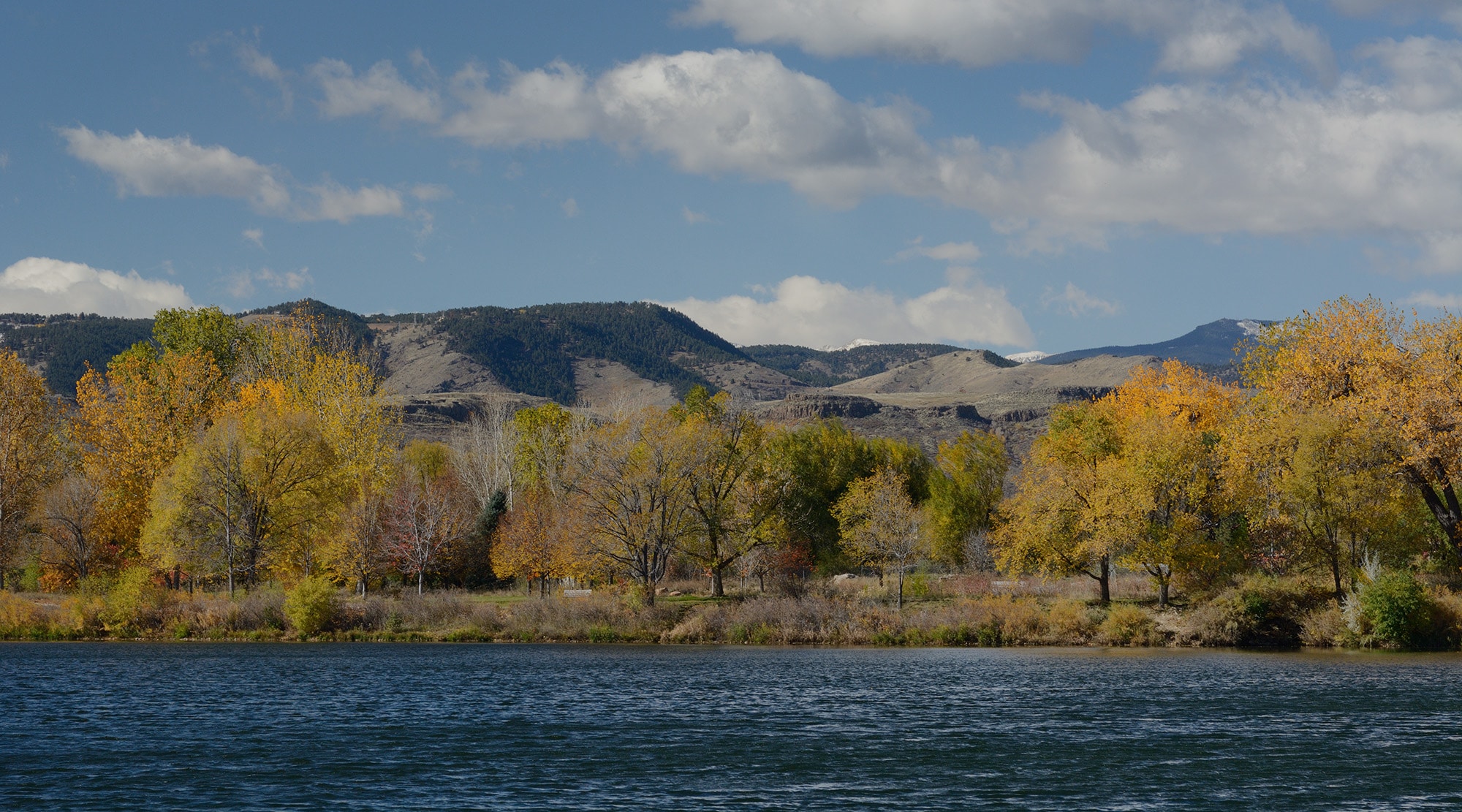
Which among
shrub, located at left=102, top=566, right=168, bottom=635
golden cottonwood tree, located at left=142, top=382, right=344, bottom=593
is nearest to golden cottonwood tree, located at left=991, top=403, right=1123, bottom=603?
golden cottonwood tree, located at left=142, top=382, right=344, bottom=593

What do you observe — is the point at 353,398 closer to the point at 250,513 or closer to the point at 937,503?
the point at 250,513

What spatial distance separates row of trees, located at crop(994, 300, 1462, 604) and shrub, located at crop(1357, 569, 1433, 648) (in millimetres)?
2585

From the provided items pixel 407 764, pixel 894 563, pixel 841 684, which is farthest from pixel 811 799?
pixel 894 563

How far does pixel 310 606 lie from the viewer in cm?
6378

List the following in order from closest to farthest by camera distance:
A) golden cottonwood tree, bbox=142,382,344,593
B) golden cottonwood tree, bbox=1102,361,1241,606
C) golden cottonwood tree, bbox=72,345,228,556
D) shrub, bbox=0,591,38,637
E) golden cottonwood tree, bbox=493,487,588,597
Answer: golden cottonwood tree, bbox=1102,361,1241,606, shrub, bbox=0,591,38,637, golden cottonwood tree, bbox=142,382,344,593, golden cottonwood tree, bbox=493,487,588,597, golden cottonwood tree, bbox=72,345,228,556

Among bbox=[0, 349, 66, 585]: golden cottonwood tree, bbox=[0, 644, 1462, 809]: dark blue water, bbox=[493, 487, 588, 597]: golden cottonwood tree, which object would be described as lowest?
bbox=[0, 644, 1462, 809]: dark blue water

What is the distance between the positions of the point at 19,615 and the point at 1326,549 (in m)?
70.6

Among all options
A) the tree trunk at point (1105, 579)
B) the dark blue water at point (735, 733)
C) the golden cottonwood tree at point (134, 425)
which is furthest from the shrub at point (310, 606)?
the tree trunk at point (1105, 579)

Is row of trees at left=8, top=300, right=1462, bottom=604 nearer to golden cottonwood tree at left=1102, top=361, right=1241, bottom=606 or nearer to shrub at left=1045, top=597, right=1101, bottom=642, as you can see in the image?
golden cottonwood tree at left=1102, top=361, right=1241, bottom=606

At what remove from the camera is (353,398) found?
87438 mm

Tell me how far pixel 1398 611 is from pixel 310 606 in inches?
2158

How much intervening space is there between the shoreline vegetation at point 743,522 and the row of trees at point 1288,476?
0.17 meters

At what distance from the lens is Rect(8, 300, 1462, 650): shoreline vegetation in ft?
193

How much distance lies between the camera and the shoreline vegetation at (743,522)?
193 feet
